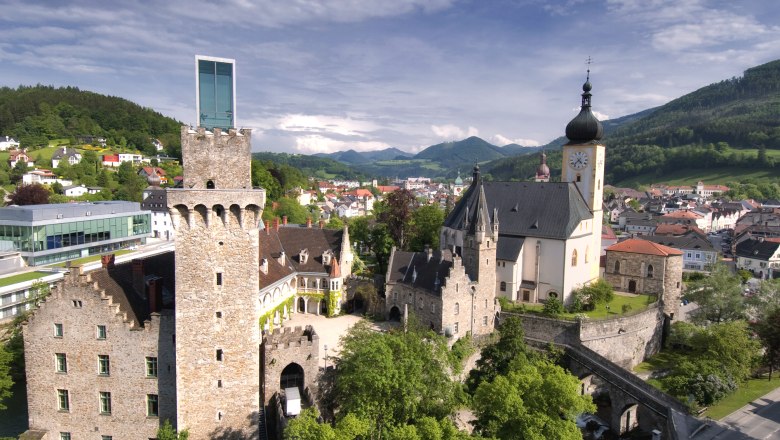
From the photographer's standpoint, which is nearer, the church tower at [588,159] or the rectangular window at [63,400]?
the rectangular window at [63,400]

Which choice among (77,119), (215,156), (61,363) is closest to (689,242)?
(215,156)

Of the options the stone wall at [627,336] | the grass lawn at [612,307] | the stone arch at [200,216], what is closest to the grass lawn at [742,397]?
the stone wall at [627,336]

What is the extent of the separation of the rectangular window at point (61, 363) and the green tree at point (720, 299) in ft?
182

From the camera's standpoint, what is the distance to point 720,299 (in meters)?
48.8

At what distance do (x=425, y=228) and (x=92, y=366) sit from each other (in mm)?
45382

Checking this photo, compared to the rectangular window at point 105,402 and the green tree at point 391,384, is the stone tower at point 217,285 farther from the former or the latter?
the green tree at point 391,384

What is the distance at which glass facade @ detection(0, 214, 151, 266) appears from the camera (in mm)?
62250

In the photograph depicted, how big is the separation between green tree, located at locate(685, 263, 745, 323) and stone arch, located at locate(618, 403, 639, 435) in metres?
19.0

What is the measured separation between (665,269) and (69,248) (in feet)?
250

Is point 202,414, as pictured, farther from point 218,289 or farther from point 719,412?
point 719,412

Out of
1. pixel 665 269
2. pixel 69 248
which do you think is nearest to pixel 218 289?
pixel 665 269

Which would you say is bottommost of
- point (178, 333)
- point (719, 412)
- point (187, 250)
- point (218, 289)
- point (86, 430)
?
point (719, 412)

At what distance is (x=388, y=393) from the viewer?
25.9 meters

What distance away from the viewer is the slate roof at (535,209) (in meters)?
48.7
